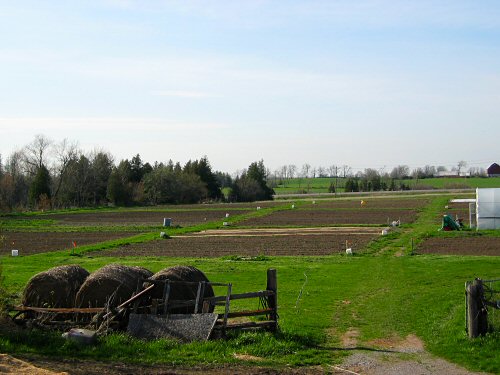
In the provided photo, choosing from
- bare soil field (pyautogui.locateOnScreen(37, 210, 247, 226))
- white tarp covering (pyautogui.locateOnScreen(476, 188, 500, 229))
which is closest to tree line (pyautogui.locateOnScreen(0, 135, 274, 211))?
bare soil field (pyautogui.locateOnScreen(37, 210, 247, 226))

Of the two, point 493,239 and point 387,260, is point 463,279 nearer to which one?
point 387,260

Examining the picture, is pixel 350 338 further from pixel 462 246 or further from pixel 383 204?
pixel 383 204

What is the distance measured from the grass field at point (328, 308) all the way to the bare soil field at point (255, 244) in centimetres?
294

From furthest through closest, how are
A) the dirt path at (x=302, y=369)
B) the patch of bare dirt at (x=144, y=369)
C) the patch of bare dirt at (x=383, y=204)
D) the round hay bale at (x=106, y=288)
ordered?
the patch of bare dirt at (x=383, y=204)
the round hay bale at (x=106, y=288)
the patch of bare dirt at (x=144, y=369)
the dirt path at (x=302, y=369)

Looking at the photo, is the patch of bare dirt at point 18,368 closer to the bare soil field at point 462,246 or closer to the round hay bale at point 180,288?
the round hay bale at point 180,288

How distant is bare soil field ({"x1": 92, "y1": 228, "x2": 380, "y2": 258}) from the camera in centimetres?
4094

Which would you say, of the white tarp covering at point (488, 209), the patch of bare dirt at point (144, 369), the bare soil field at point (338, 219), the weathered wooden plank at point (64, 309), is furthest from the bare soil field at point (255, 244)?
the patch of bare dirt at point (144, 369)

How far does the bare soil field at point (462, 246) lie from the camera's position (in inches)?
1474

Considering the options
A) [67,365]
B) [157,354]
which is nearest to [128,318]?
[157,354]

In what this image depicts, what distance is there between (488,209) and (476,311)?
124 feet

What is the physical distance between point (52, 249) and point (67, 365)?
115 feet

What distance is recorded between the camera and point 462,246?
40844mm

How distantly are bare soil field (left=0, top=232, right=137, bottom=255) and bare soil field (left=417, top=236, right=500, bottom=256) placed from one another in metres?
25.0

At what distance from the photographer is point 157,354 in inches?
542
